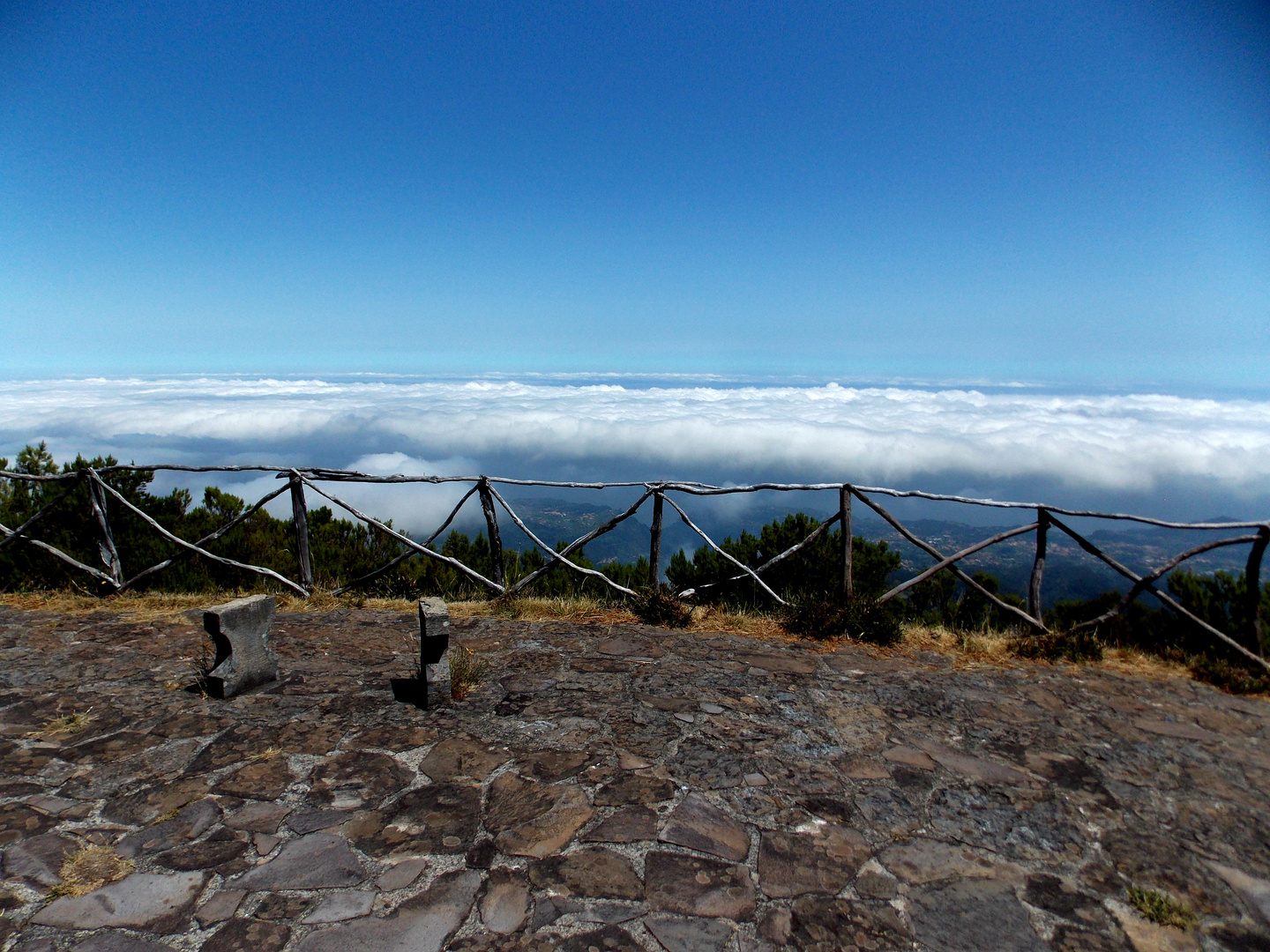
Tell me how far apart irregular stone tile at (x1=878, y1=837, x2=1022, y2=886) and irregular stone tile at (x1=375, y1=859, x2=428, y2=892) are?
2.19 m

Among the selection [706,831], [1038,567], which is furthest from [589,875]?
[1038,567]

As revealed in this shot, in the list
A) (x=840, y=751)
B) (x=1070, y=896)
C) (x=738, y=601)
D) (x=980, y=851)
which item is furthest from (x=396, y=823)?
(x=738, y=601)

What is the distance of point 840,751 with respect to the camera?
423cm

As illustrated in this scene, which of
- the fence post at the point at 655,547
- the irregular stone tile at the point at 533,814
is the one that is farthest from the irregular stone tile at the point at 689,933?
the fence post at the point at 655,547

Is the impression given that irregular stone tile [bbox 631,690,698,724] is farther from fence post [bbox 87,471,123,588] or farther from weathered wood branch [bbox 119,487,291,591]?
fence post [bbox 87,471,123,588]

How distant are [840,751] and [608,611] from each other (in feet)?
11.7

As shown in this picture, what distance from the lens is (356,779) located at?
3.72 m

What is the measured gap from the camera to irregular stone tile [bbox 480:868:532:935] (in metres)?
2.68

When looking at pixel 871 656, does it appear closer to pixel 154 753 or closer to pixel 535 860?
pixel 535 860

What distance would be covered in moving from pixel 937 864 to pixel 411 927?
2.44 metres

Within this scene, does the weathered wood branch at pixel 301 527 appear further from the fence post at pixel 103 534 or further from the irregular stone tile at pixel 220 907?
the irregular stone tile at pixel 220 907

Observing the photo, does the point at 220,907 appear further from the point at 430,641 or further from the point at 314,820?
the point at 430,641

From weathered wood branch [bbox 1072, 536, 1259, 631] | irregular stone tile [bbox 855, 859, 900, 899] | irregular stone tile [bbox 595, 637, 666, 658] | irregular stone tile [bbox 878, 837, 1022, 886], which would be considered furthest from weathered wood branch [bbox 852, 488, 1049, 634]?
irregular stone tile [bbox 855, 859, 900, 899]

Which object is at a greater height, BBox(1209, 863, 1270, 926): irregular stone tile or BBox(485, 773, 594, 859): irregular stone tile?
BBox(485, 773, 594, 859): irregular stone tile
